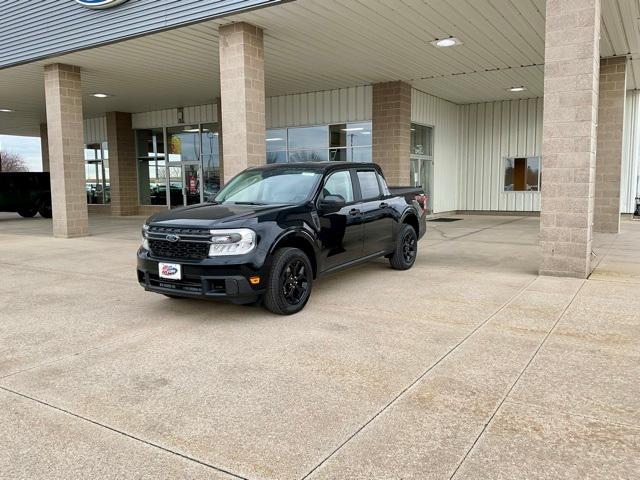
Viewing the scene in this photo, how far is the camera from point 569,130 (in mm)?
7203

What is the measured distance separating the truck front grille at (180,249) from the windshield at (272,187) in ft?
3.93

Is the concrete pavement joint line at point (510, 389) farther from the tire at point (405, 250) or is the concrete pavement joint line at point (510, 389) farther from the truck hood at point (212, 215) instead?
the truck hood at point (212, 215)

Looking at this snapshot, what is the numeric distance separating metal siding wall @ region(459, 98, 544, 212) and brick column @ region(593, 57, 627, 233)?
18.6 ft

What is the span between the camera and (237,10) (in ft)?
30.3

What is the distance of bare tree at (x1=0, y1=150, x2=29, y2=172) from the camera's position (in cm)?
7798

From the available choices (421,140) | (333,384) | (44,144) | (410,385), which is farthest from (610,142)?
(44,144)

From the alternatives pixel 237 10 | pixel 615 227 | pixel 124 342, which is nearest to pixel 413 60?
pixel 237 10

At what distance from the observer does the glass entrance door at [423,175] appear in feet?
57.3

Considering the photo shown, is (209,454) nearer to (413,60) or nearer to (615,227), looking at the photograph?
(413,60)

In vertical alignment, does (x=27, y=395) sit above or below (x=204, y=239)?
below

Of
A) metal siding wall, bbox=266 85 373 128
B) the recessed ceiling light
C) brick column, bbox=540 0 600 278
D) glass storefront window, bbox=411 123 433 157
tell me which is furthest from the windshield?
glass storefront window, bbox=411 123 433 157

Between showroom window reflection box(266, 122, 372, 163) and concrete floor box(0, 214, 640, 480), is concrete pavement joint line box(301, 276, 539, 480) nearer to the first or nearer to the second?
concrete floor box(0, 214, 640, 480)

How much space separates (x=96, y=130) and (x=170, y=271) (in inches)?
834

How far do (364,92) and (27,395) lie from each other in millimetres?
14329
